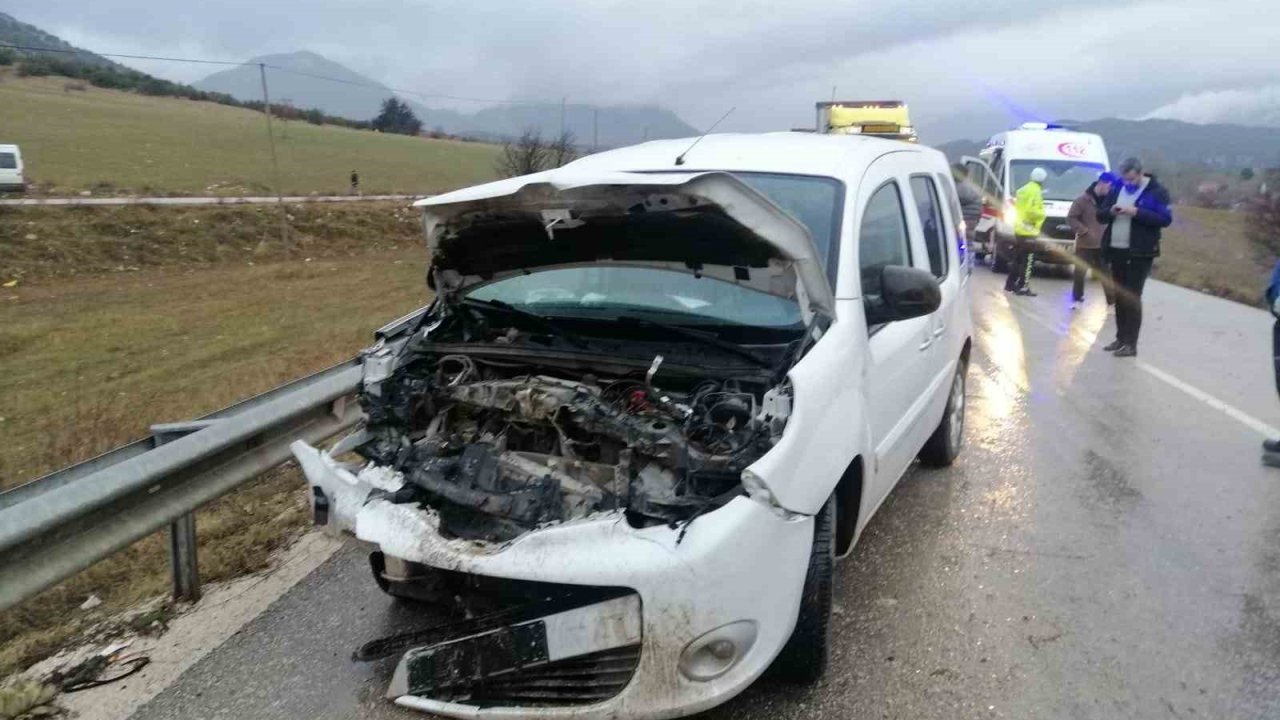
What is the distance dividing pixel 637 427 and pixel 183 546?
2.18 metres

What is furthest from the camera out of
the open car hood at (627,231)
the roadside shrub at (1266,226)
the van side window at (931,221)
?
the roadside shrub at (1266,226)

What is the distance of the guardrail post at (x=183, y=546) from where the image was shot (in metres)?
3.83

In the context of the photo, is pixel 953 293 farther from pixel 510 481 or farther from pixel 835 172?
pixel 510 481

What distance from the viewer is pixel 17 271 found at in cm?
1909

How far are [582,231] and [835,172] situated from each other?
118 cm

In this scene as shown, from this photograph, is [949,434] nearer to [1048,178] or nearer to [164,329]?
[164,329]

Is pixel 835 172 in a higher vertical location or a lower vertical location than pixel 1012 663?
higher

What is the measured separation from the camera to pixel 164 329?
13.0m

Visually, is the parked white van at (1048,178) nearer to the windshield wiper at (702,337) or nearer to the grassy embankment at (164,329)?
the grassy embankment at (164,329)

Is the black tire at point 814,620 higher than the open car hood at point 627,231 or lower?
lower

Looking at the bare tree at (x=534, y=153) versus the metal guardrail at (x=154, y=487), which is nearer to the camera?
the metal guardrail at (x=154, y=487)

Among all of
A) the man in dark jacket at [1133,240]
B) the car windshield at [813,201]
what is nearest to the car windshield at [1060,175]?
the man in dark jacket at [1133,240]

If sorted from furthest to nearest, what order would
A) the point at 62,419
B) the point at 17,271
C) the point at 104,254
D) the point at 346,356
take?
1. the point at 104,254
2. the point at 17,271
3. the point at 346,356
4. the point at 62,419

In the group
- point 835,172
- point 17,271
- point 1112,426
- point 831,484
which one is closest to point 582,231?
point 835,172
